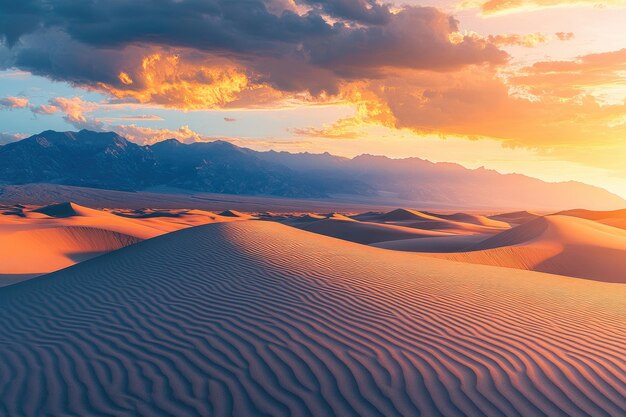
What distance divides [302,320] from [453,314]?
93.2 inches

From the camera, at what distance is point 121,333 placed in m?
7.02

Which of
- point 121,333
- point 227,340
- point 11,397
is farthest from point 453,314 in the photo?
point 11,397

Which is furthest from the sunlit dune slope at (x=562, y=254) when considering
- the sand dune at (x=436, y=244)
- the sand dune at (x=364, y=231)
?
the sand dune at (x=364, y=231)

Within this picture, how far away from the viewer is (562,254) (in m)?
20.9

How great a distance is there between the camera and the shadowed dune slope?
4.84m

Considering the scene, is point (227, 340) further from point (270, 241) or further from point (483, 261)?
point (483, 261)

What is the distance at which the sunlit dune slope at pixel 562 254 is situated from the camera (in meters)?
19.4

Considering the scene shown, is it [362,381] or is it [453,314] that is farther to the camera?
[453,314]

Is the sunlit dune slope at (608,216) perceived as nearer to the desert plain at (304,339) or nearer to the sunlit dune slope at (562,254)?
the sunlit dune slope at (562,254)

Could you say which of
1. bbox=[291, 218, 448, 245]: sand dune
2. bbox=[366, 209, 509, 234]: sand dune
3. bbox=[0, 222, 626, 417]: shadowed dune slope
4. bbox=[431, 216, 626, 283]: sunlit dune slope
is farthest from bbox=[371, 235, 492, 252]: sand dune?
bbox=[0, 222, 626, 417]: shadowed dune slope

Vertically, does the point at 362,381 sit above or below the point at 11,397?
above

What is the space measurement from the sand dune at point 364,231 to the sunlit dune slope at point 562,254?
8.91 metres

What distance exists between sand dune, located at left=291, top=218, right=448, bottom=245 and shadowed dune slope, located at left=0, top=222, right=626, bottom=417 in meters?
22.2

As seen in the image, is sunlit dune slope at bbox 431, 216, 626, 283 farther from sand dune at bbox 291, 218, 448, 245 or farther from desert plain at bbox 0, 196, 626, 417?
sand dune at bbox 291, 218, 448, 245
